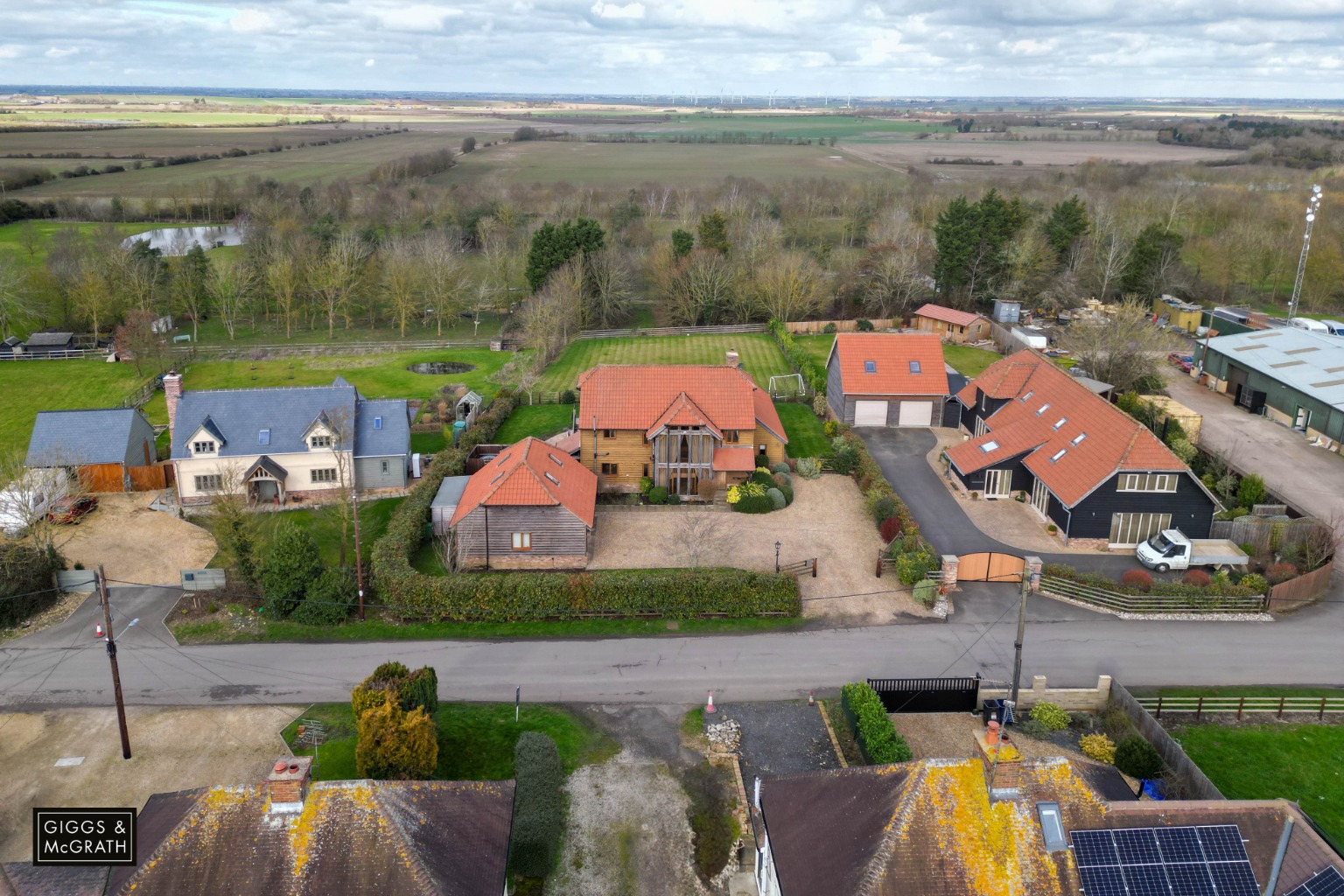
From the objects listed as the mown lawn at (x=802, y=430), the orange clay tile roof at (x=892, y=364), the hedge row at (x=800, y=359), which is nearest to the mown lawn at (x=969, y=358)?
the hedge row at (x=800, y=359)

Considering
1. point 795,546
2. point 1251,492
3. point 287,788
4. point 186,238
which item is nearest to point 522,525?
point 795,546

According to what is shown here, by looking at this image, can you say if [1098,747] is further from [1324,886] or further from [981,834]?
[981,834]

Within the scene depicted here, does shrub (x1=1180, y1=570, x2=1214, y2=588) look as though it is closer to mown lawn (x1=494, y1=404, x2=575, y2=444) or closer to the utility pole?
mown lawn (x1=494, y1=404, x2=575, y2=444)

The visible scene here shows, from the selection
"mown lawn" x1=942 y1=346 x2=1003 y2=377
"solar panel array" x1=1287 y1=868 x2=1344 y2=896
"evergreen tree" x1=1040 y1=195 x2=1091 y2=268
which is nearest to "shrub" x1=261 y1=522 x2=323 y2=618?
"solar panel array" x1=1287 y1=868 x2=1344 y2=896

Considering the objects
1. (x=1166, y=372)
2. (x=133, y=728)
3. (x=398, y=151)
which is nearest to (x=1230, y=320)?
(x=1166, y=372)

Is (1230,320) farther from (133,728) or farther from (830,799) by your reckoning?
(133,728)

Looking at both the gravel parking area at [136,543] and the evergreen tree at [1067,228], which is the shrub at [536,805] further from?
the evergreen tree at [1067,228]

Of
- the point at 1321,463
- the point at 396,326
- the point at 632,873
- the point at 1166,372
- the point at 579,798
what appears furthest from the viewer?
the point at 396,326
